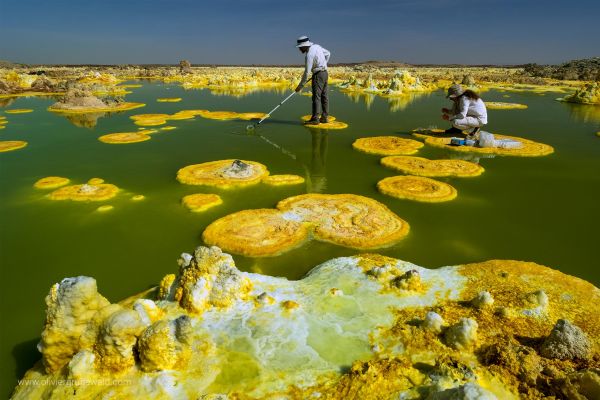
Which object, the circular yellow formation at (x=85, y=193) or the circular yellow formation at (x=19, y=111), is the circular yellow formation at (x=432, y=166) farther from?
the circular yellow formation at (x=19, y=111)

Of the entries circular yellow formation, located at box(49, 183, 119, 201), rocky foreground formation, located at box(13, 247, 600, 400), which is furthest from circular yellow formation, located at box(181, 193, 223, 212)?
rocky foreground formation, located at box(13, 247, 600, 400)

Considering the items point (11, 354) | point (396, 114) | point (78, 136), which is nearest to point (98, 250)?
point (11, 354)

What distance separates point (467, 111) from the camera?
1078 centimetres

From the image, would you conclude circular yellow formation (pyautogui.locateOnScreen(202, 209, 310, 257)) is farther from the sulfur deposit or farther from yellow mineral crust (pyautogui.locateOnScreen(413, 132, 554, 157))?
yellow mineral crust (pyautogui.locateOnScreen(413, 132, 554, 157))

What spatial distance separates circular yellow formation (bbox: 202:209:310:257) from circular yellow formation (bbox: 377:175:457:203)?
2242mm

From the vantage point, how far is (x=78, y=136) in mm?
12047

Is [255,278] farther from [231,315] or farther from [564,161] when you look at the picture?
[564,161]

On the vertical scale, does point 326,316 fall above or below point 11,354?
above

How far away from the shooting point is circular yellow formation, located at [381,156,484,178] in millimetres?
8000

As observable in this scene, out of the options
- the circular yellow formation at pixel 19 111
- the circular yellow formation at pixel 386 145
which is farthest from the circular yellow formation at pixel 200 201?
the circular yellow formation at pixel 19 111

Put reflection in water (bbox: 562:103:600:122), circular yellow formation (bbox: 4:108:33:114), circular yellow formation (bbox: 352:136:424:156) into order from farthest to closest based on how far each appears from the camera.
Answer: circular yellow formation (bbox: 4:108:33:114) → reflection in water (bbox: 562:103:600:122) → circular yellow formation (bbox: 352:136:424:156)

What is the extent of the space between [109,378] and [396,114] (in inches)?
634

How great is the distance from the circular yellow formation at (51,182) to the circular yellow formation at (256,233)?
4.18m

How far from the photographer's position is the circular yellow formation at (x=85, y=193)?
6.65 metres
